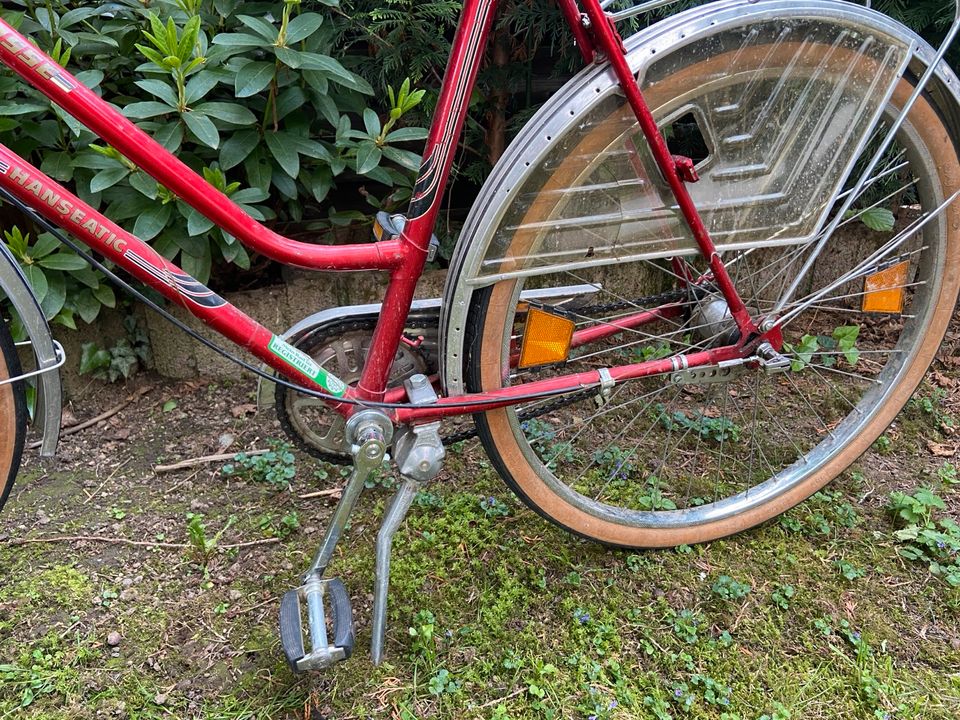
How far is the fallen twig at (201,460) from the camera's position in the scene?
2059 millimetres

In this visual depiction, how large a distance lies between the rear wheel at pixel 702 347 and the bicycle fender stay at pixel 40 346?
2.45 feet

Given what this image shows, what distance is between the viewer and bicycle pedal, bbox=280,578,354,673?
138cm

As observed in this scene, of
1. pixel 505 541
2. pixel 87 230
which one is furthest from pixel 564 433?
pixel 87 230

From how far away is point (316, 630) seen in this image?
1.40 meters

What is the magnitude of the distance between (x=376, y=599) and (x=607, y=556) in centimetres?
61

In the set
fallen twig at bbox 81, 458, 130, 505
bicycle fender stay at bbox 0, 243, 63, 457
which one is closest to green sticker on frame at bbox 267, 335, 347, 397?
bicycle fender stay at bbox 0, 243, 63, 457

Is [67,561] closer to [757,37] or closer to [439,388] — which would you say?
[439,388]

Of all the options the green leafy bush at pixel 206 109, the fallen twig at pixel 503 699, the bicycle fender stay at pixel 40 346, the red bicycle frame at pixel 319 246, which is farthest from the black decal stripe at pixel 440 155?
the fallen twig at pixel 503 699

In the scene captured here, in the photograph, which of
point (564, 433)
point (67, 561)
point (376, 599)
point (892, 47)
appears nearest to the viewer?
point (892, 47)

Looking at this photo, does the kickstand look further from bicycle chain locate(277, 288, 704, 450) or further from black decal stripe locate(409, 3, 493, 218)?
black decal stripe locate(409, 3, 493, 218)

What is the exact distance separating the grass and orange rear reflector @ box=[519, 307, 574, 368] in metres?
0.54

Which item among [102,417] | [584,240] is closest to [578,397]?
[584,240]

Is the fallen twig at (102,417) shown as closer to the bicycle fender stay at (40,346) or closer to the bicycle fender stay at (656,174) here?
the bicycle fender stay at (40,346)

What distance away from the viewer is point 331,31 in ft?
6.44
